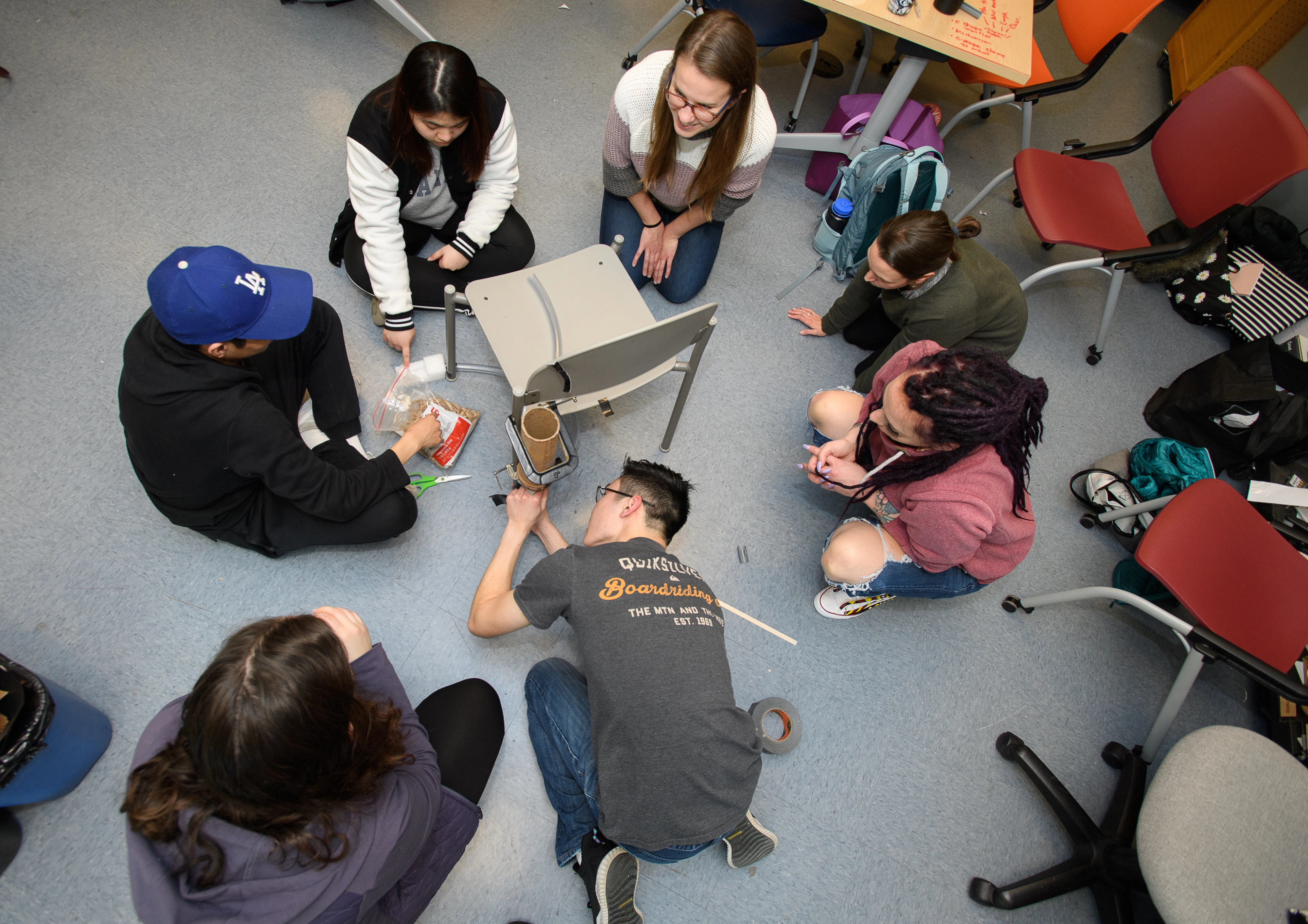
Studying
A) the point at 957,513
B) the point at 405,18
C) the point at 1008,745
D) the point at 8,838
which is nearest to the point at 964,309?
the point at 957,513

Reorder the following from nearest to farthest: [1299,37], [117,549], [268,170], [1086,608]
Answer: [117,549], [1086,608], [268,170], [1299,37]

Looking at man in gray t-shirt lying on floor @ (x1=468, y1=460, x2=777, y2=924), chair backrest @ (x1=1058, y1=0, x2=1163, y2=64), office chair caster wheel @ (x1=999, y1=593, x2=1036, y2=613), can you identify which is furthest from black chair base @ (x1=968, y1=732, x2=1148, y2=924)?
chair backrest @ (x1=1058, y1=0, x2=1163, y2=64)

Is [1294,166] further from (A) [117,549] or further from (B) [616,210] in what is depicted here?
(A) [117,549]

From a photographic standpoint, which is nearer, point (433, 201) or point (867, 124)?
point (433, 201)

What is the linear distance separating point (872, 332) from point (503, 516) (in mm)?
1533

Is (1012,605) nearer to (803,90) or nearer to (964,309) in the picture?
(964,309)

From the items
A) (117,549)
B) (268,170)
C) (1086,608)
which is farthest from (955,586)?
(268,170)

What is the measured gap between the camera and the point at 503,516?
1.98 metres

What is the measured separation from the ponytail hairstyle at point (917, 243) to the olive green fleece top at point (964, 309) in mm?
95

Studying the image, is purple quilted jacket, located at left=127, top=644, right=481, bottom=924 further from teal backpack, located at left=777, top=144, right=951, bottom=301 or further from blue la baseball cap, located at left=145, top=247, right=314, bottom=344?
teal backpack, located at left=777, top=144, right=951, bottom=301

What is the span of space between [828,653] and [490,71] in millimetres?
2809

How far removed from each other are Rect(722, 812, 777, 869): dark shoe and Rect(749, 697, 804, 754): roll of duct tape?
203 millimetres

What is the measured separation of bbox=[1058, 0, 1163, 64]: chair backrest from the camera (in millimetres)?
2455

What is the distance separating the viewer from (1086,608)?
221 cm
